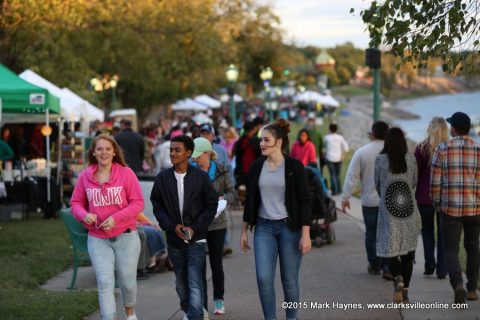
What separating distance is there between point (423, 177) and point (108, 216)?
4.02 meters

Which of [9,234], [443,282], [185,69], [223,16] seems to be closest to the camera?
[443,282]

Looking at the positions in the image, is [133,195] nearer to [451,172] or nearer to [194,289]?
[194,289]

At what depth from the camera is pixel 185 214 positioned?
7.59 m

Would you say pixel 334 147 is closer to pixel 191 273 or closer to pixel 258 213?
pixel 258 213

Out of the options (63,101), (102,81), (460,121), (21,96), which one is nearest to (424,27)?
(460,121)

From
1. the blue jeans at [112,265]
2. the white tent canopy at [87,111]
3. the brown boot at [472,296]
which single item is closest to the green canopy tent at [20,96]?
the white tent canopy at [87,111]

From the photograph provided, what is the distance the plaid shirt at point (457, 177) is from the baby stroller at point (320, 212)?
Result: 324cm

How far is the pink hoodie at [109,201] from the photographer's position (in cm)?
755

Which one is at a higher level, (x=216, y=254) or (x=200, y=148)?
(x=200, y=148)

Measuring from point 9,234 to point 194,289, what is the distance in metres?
8.01

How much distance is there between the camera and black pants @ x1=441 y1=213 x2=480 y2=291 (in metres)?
8.80

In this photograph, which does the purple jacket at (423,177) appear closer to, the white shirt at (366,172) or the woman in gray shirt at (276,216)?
the white shirt at (366,172)

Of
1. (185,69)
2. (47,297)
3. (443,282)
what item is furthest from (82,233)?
(185,69)

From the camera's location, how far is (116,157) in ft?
25.7
